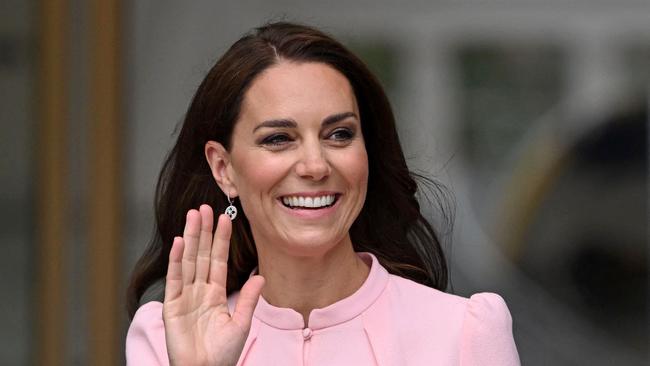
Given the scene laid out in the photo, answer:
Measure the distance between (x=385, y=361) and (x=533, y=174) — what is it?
278 cm

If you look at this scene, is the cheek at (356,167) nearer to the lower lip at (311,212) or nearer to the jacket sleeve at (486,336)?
the lower lip at (311,212)

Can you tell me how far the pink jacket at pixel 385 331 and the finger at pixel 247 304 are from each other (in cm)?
16

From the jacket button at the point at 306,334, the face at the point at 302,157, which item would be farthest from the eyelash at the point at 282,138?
the jacket button at the point at 306,334

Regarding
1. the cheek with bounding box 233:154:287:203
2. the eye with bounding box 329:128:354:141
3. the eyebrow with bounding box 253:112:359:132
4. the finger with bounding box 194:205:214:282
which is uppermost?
the eyebrow with bounding box 253:112:359:132

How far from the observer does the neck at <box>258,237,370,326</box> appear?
324cm

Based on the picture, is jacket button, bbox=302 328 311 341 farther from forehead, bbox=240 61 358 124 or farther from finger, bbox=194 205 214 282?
forehead, bbox=240 61 358 124

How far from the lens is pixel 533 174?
5.87 meters

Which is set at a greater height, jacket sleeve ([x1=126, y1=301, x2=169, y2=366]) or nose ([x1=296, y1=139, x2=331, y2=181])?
nose ([x1=296, y1=139, x2=331, y2=181])

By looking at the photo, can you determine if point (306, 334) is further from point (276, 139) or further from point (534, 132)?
point (534, 132)

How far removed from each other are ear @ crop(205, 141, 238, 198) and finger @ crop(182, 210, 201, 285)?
0.62ft

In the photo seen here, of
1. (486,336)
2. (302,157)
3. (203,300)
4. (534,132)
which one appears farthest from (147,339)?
(534,132)

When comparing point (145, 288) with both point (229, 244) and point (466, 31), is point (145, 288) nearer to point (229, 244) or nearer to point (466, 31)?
point (229, 244)

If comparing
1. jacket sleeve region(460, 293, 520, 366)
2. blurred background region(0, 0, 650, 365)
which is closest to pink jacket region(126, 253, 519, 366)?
jacket sleeve region(460, 293, 520, 366)

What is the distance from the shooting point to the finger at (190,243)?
10.2 ft
